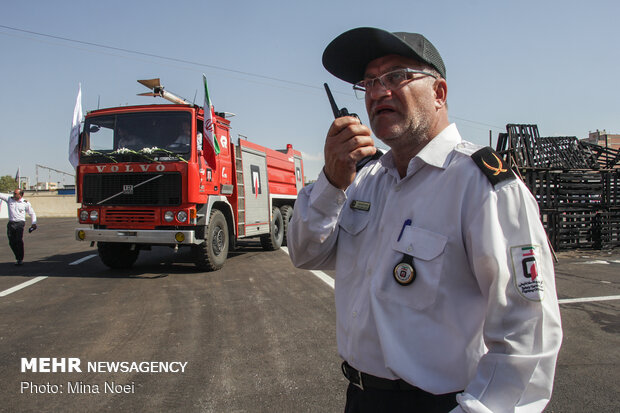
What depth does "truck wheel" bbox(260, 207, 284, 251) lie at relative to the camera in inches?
472

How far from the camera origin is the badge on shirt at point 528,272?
120 cm

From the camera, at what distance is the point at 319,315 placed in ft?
17.7

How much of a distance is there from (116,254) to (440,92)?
8739 millimetres

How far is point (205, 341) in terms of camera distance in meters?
4.48

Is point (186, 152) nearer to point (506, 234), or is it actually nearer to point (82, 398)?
point (82, 398)

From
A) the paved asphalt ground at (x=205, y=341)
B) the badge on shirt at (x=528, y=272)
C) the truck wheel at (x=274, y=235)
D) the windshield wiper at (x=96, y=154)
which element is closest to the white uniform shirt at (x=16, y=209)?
the paved asphalt ground at (x=205, y=341)

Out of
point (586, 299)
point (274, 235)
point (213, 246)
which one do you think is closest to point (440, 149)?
point (586, 299)

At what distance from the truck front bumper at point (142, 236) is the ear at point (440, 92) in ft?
22.0

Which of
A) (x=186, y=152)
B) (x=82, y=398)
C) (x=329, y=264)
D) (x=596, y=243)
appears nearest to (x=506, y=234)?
(x=329, y=264)

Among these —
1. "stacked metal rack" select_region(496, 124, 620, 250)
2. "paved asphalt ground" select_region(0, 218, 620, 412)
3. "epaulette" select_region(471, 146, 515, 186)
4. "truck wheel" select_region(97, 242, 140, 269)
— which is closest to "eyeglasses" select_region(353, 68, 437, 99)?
"epaulette" select_region(471, 146, 515, 186)

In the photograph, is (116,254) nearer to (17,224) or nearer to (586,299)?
(17,224)

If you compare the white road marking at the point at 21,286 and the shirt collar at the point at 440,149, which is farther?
the white road marking at the point at 21,286

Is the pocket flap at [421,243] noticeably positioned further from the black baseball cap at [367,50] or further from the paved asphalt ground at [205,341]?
the paved asphalt ground at [205,341]

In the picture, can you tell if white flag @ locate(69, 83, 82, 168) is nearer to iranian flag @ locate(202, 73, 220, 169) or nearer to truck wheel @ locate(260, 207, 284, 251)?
iranian flag @ locate(202, 73, 220, 169)
